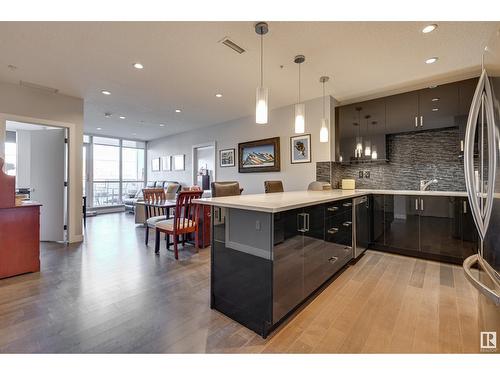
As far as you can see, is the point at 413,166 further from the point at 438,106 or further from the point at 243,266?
the point at 243,266

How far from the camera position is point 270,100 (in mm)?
4195

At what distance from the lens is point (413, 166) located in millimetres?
3635

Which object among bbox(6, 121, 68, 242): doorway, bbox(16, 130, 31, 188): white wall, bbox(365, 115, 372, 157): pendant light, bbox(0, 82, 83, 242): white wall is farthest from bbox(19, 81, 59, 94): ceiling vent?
bbox(365, 115, 372, 157): pendant light

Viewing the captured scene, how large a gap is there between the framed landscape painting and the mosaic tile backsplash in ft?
0.98

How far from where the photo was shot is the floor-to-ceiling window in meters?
7.42

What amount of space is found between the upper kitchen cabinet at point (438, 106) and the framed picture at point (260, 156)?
7.68 ft

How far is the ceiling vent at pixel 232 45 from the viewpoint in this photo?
7.63 ft

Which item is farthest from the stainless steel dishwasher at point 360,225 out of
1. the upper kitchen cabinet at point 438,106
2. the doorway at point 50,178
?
the doorway at point 50,178

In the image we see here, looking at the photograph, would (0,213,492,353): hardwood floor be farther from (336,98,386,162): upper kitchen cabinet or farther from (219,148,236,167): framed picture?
(219,148,236,167): framed picture

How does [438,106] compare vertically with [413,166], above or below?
above

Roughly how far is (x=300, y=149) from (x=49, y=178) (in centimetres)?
454

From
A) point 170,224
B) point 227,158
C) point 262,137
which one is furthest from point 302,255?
point 227,158

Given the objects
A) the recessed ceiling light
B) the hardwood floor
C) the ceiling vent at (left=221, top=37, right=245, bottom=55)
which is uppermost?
the ceiling vent at (left=221, top=37, right=245, bottom=55)
